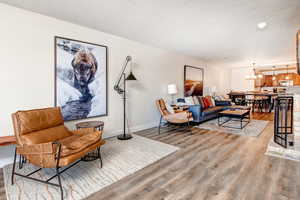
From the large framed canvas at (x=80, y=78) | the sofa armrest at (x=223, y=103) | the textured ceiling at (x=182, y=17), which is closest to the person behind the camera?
the textured ceiling at (x=182, y=17)

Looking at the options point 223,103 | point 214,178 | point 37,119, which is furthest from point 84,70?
point 223,103

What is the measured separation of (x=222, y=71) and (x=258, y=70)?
3.03 metres

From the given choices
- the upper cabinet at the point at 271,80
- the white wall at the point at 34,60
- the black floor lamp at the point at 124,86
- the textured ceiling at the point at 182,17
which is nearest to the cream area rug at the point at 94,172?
the black floor lamp at the point at 124,86

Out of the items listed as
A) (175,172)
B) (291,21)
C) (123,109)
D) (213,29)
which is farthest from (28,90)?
(291,21)

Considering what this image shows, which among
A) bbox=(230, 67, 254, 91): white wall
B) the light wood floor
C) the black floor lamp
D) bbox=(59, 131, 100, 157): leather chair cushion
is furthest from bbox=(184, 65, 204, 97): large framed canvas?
bbox=(59, 131, 100, 157): leather chair cushion

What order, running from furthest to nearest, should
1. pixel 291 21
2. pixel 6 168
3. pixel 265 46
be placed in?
pixel 265 46 → pixel 291 21 → pixel 6 168

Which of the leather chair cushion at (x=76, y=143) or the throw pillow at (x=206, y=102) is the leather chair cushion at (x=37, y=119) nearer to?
the leather chair cushion at (x=76, y=143)

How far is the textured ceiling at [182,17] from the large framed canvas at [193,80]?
6.46 feet

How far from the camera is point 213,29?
3.45m

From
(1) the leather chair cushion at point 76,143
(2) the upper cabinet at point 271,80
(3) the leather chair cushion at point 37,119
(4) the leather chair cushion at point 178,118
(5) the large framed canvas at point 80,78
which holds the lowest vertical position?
(1) the leather chair cushion at point 76,143

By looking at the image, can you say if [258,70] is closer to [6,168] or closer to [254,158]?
[254,158]

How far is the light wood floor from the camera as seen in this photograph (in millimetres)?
1733

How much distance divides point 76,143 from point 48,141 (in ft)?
1.40

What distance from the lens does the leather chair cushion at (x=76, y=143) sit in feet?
6.19
